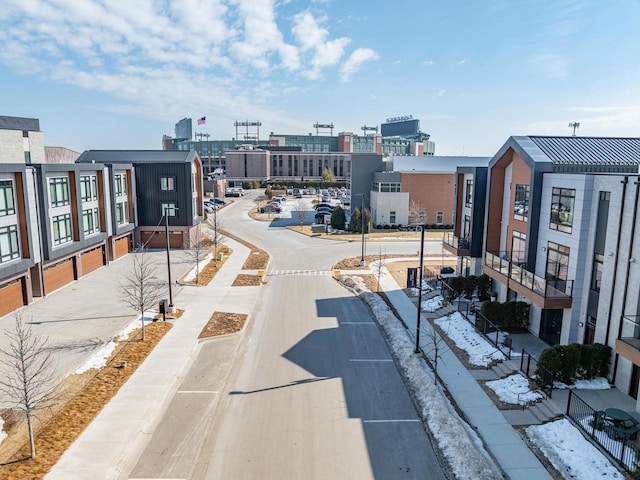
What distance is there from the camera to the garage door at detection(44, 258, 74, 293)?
27530 millimetres

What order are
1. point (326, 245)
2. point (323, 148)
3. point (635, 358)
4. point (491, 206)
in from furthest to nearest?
point (323, 148), point (326, 245), point (491, 206), point (635, 358)

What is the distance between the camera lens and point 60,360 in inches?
714

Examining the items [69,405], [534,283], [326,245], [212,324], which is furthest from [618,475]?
[326,245]

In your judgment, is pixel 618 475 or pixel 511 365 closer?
pixel 618 475

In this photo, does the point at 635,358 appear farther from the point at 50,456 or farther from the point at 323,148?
the point at 323,148

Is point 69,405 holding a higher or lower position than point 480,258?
lower

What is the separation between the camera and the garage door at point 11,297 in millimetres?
23547

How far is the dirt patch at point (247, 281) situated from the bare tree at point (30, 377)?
1284cm

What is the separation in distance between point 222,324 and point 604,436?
1661 centimetres

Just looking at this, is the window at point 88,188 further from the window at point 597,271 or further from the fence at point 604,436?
the fence at point 604,436

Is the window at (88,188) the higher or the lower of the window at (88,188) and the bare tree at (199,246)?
the higher

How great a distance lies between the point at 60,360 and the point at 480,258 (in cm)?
2351

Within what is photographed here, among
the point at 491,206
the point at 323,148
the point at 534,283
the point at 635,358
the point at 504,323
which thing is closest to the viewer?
the point at 635,358

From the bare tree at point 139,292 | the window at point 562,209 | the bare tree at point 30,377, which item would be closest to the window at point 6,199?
the bare tree at point 30,377
